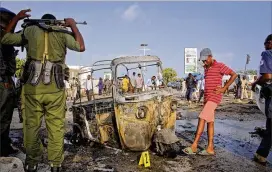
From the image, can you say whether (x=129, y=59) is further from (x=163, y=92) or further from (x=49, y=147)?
(x=49, y=147)

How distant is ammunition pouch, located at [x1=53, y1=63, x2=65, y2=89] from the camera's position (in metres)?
3.85

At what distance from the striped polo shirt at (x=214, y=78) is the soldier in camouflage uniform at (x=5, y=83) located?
3.50 metres

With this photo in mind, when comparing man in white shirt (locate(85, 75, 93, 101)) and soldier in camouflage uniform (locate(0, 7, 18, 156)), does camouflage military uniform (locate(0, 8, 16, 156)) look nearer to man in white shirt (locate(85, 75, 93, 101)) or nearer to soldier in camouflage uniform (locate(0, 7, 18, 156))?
soldier in camouflage uniform (locate(0, 7, 18, 156))

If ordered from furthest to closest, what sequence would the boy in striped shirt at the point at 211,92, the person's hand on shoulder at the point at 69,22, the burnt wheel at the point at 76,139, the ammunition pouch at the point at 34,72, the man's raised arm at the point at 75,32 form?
the burnt wheel at the point at 76,139 → the boy in striped shirt at the point at 211,92 → the person's hand on shoulder at the point at 69,22 → the man's raised arm at the point at 75,32 → the ammunition pouch at the point at 34,72

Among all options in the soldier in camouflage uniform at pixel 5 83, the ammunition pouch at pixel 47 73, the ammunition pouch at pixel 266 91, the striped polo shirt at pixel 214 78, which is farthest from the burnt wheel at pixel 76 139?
the ammunition pouch at pixel 266 91

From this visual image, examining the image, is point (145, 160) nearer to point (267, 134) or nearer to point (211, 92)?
point (211, 92)

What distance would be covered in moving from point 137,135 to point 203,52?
2045mm

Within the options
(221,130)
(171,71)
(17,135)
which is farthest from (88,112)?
(171,71)

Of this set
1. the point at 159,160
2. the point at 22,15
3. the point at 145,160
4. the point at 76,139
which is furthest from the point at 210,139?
the point at 22,15

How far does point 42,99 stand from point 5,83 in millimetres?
1563

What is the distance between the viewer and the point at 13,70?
5.20 metres

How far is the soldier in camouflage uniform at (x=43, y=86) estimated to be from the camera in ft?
12.4

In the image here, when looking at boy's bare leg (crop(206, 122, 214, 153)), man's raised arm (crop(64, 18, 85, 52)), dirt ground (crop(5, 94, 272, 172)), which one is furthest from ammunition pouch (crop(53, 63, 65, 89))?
boy's bare leg (crop(206, 122, 214, 153))

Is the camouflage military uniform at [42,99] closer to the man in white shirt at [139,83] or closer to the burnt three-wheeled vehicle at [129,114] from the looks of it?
the burnt three-wheeled vehicle at [129,114]
